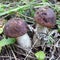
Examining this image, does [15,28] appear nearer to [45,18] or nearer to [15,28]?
[15,28]

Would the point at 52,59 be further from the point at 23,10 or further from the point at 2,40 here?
the point at 23,10

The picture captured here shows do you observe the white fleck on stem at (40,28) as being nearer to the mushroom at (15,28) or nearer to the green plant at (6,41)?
the mushroom at (15,28)

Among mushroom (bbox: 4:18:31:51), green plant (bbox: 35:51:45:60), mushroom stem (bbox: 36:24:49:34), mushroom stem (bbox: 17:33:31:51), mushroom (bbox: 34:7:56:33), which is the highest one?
mushroom (bbox: 34:7:56:33)

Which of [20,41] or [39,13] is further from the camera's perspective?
[20,41]

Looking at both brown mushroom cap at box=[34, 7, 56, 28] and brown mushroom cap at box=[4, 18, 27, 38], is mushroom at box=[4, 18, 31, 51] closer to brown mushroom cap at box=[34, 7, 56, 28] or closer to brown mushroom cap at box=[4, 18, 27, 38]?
brown mushroom cap at box=[4, 18, 27, 38]

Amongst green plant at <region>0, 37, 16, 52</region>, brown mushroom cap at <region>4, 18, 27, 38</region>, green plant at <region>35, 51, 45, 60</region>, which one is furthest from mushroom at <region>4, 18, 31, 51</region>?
green plant at <region>35, 51, 45, 60</region>

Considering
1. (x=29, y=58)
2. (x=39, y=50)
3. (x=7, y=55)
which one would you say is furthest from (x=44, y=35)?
(x=7, y=55)

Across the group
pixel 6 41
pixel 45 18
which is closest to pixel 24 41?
pixel 6 41

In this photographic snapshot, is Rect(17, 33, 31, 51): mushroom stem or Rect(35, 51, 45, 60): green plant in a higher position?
Rect(17, 33, 31, 51): mushroom stem
